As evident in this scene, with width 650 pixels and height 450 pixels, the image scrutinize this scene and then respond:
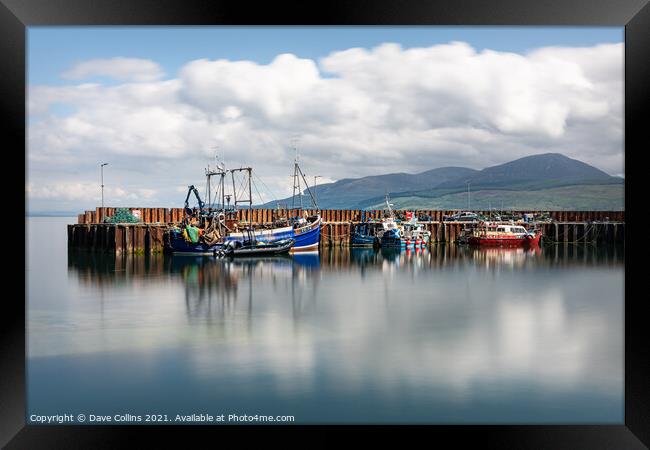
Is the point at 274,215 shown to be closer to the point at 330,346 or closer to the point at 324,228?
the point at 324,228

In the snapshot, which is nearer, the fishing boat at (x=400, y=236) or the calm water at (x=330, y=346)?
the calm water at (x=330, y=346)

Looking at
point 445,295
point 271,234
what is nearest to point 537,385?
point 445,295

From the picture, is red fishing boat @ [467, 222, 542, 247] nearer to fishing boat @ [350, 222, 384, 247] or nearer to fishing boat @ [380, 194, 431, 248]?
fishing boat @ [380, 194, 431, 248]

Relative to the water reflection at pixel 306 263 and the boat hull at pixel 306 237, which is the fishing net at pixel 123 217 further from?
the boat hull at pixel 306 237

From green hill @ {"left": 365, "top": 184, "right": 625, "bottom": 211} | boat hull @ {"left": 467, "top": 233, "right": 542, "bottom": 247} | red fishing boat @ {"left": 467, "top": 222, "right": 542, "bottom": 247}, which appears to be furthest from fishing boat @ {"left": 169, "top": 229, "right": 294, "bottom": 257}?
green hill @ {"left": 365, "top": 184, "right": 625, "bottom": 211}

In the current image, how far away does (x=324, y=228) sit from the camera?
5522cm

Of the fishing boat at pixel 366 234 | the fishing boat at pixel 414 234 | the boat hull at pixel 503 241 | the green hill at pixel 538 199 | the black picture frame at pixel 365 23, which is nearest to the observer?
the black picture frame at pixel 365 23

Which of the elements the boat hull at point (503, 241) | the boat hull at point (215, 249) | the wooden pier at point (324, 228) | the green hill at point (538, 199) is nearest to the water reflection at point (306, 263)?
the boat hull at point (215, 249)

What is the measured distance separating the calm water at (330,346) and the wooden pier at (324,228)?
1169 cm

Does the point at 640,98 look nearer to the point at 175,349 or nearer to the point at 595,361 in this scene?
the point at 595,361

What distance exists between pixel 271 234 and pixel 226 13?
3609 cm

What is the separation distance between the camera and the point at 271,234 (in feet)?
139

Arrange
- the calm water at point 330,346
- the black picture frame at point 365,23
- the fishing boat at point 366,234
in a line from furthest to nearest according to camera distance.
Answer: the fishing boat at point 366,234 < the calm water at point 330,346 < the black picture frame at point 365,23

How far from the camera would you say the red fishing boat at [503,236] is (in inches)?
2127
